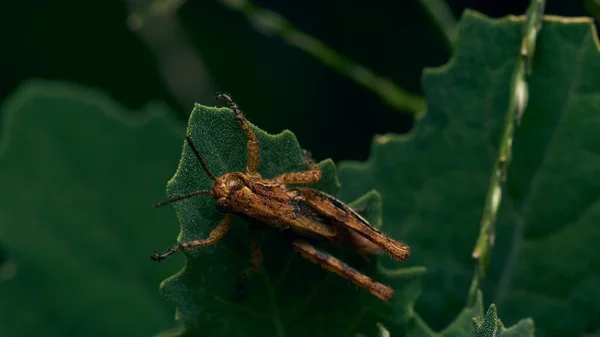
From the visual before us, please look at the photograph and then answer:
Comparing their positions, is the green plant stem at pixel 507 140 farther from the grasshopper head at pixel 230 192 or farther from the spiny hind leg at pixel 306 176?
the grasshopper head at pixel 230 192

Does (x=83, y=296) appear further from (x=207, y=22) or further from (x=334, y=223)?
(x=207, y=22)

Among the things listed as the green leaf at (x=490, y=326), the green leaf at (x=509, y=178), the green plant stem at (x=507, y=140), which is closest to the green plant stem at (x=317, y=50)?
the green leaf at (x=509, y=178)

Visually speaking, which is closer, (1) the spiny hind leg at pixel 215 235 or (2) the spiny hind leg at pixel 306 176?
(1) the spiny hind leg at pixel 215 235

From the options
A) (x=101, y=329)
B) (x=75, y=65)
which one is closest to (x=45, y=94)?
(x=75, y=65)

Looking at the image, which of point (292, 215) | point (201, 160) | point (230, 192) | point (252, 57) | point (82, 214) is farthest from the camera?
point (252, 57)

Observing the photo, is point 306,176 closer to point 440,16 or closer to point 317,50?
point 317,50

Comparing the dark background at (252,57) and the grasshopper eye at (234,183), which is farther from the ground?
the dark background at (252,57)

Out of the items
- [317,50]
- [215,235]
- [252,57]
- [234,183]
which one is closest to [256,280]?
[215,235]
